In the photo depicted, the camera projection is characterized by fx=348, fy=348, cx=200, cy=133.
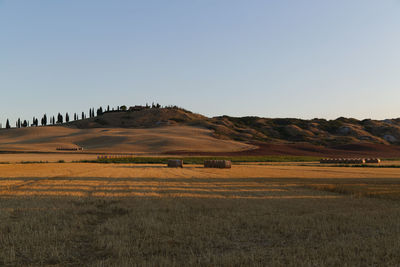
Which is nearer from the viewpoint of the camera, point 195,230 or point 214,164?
A: point 195,230

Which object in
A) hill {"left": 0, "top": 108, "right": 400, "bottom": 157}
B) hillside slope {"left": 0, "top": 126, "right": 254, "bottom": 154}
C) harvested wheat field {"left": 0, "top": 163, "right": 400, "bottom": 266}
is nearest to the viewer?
harvested wheat field {"left": 0, "top": 163, "right": 400, "bottom": 266}

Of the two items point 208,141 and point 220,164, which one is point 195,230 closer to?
point 220,164

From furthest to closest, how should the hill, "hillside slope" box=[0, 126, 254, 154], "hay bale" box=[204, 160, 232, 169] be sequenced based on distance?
the hill < "hillside slope" box=[0, 126, 254, 154] < "hay bale" box=[204, 160, 232, 169]

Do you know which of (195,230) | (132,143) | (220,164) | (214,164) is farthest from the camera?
(132,143)

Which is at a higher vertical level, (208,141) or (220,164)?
(208,141)

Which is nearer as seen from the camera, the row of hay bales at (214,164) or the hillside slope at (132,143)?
the row of hay bales at (214,164)

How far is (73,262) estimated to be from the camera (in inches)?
373

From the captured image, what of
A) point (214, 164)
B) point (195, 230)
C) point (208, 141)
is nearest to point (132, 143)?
point (208, 141)

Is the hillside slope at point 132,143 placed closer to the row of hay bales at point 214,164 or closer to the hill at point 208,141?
the hill at point 208,141

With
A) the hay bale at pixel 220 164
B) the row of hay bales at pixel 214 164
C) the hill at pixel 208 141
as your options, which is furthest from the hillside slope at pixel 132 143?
the hay bale at pixel 220 164

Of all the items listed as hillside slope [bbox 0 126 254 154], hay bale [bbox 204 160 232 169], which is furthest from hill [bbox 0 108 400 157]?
hay bale [bbox 204 160 232 169]

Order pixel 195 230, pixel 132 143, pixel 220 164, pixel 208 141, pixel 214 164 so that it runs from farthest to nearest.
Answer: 1. pixel 208 141
2. pixel 132 143
3. pixel 214 164
4. pixel 220 164
5. pixel 195 230

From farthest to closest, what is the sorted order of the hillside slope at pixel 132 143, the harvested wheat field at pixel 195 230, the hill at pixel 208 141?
the hill at pixel 208 141, the hillside slope at pixel 132 143, the harvested wheat field at pixel 195 230

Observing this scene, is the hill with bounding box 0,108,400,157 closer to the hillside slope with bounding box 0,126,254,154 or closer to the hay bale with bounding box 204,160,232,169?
the hillside slope with bounding box 0,126,254,154
